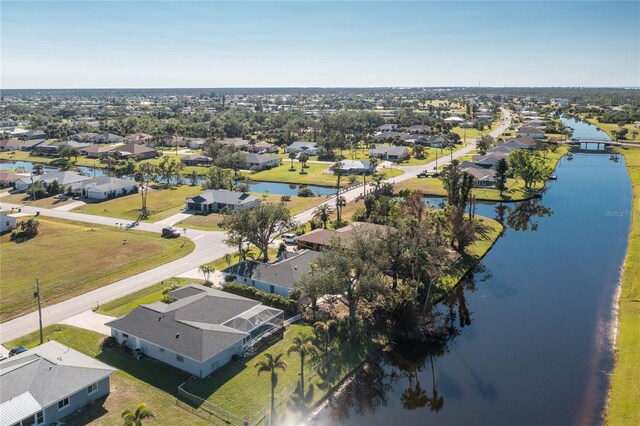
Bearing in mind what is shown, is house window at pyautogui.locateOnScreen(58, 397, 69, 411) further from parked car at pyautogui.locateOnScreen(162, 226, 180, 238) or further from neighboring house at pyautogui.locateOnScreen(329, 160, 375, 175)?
neighboring house at pyautogui.locateOnScreen(329, 160, 375, 175)

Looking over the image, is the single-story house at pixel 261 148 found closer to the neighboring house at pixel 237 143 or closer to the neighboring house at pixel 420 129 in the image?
the neighboring house at pixel 237 143

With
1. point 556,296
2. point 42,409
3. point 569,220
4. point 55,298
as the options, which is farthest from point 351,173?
point 42,409

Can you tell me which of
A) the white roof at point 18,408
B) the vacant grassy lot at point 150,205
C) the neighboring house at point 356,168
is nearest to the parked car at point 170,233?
the vacant grassy lot at point 150,205

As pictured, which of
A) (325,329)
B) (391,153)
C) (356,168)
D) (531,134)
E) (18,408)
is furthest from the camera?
(531,134)

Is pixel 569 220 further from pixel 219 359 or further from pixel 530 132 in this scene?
pixel 530 132

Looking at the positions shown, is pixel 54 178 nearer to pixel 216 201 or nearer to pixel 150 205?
pixel 150 205

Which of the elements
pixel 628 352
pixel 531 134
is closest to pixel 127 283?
pixel 628 352

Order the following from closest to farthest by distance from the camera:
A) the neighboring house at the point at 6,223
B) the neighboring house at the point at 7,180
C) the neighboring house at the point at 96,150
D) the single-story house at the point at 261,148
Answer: the neighboring house at the point at 6,223, the neighboring house at the point at 7,180, the neighboring house at the point at 96,150, the single-story house at the point at 261,148
